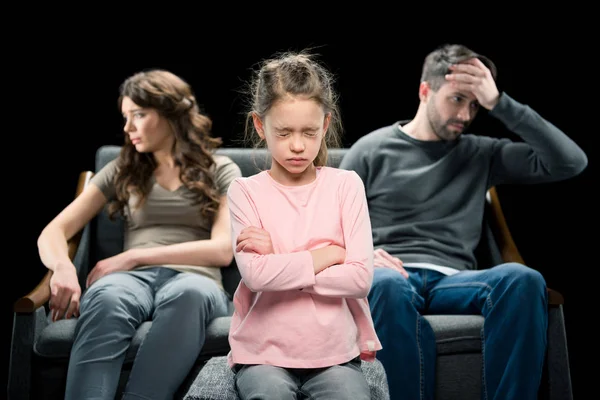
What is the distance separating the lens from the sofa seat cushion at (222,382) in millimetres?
2115

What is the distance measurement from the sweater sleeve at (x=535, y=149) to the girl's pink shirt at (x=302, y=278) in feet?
3.83

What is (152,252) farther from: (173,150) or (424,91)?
(424,91)

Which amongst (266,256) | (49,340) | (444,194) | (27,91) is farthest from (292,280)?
(27,91)

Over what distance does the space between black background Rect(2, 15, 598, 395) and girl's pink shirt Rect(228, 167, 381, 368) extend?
165cm

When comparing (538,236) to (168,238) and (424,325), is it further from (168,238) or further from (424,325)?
(168,238)

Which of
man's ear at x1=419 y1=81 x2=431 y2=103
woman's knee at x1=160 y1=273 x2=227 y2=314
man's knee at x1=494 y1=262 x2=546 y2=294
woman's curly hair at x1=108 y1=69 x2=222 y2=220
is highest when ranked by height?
man's ear at x1=419 y1=81 x2=431 y2=103

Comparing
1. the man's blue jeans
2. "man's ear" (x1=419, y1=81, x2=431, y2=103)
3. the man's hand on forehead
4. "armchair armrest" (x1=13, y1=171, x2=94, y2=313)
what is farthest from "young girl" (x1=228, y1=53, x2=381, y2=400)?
"man's ear" (x1=419, y1=81, x2=431, y2=103)

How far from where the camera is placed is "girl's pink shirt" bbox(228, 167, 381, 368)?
6.81 feet

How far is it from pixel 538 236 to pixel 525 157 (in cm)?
80

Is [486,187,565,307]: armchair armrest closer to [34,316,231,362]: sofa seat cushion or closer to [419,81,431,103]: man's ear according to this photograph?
[419,81,431,103]: man's ear

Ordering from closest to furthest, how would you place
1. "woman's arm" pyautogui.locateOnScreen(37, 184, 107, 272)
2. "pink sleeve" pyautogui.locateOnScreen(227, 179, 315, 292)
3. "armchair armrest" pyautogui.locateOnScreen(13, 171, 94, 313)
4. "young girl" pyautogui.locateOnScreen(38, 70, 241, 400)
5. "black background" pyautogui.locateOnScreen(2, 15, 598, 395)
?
"pink sleeve" pyautogui.locateOnScreen(227, 179, 315, 292) < "young girl" pyautogui.locateOnScreen(38, 70, 241, 400) < "armchair armrest" pyautogui.locateOnScreen(13, 171, 94, 313) < "woman's arm" pyautogui.locateOnScreen(37, 184, 107, 272) < "black background" pyautogui.locateOnScreen(2, 15, 598, 395)

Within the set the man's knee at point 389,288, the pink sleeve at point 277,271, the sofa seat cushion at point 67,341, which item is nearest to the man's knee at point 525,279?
the man's knee at point 389,288

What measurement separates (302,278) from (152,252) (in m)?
1.27

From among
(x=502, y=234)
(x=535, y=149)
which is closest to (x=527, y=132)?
(x=535, y=149)
